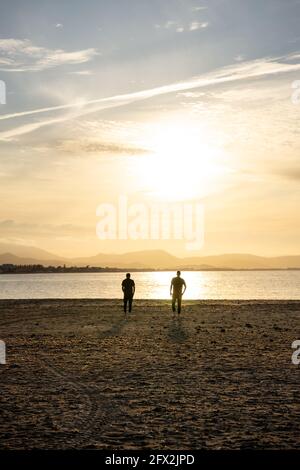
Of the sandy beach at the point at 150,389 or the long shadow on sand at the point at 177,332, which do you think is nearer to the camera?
the sandy beach at the point at 150,389

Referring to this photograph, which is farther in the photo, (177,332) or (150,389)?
(177,332)

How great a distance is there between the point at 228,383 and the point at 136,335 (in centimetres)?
933

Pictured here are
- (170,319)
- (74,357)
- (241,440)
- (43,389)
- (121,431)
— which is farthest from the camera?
(170,319)

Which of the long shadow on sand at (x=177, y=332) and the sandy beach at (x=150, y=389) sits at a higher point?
the long shadow on sand at (x=177, y=332)

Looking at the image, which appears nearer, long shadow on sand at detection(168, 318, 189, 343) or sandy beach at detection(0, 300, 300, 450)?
sandy beach at detection(0, 300, 300, 450)

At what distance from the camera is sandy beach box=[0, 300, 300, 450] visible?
8.14 metres

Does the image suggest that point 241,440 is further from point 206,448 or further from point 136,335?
point 136,335

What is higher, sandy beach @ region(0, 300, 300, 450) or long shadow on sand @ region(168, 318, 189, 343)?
long shadow on sand @ region(168, 318, 189, 343)

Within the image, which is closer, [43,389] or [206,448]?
[206,448]

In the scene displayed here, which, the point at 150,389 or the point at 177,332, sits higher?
the point at 177,332

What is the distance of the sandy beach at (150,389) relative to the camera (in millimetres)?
8141

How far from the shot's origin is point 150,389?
11336 mm

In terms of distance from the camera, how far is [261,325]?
2497cm
